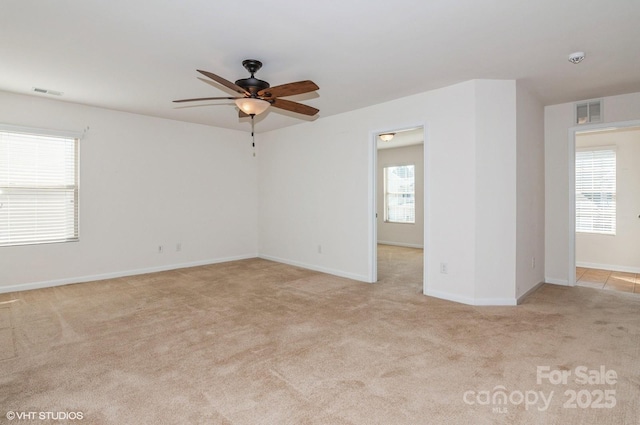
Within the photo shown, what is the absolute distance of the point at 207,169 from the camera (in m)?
6.07

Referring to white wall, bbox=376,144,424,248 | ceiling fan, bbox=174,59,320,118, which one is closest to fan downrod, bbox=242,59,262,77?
ceiling fan, bbox=174,59,320,118

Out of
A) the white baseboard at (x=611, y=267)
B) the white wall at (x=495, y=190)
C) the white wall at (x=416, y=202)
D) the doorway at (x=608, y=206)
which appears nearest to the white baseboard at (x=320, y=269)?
the white wall at (x=495, y=190)

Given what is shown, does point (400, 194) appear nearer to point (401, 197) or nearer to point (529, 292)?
point (401, 197)

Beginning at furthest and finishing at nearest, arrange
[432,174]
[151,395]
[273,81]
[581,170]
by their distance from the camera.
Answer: [581,170], [432,174], [273,81], [151,395]

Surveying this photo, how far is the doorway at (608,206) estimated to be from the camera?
5246 mm

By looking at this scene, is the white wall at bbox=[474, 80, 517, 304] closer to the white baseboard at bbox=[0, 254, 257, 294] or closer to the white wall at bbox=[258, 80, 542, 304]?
the white wall at bbox=[258, 80, 542, 304]

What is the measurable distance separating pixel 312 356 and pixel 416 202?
21.2ft

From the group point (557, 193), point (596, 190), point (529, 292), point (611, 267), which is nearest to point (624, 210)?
point (596, 190)

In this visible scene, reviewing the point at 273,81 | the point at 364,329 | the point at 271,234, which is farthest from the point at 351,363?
the point at 271,234

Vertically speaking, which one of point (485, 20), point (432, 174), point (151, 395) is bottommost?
point (151, 395)

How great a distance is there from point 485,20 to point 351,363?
268 cm

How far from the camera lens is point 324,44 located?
2.85 metres

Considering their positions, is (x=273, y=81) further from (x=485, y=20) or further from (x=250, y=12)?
(x=485, y=20)

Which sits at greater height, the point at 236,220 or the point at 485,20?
the point at 485,20
